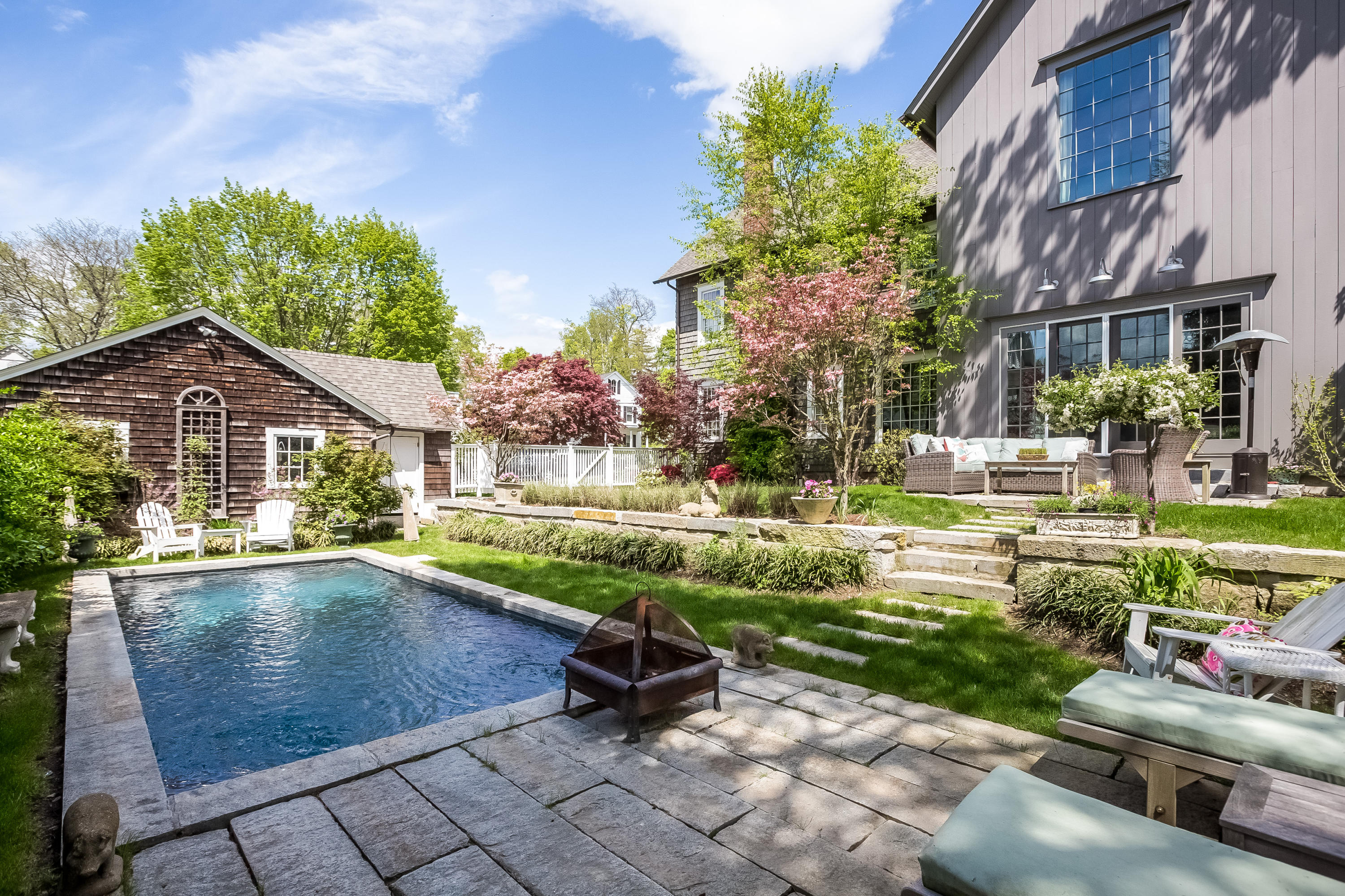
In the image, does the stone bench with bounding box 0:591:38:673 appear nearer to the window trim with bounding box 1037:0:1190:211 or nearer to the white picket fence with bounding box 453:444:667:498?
the white picket fence with bounding box 453:444:667:498

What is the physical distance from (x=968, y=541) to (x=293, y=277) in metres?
30.4

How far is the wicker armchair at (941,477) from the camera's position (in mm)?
9281

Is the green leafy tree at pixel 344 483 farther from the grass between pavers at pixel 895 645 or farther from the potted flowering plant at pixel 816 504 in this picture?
the potted flowering plant at pixel 816 504

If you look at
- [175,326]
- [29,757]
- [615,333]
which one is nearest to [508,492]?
[175,326]

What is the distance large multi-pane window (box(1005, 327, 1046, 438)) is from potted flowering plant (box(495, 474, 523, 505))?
9.03 metres

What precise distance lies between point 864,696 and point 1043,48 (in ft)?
38.3

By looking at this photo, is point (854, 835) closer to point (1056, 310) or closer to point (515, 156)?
point (1056, 310)

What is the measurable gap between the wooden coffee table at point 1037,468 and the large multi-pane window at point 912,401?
2.90m

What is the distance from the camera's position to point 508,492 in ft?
44.2

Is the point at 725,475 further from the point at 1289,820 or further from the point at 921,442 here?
the point at 1289,820

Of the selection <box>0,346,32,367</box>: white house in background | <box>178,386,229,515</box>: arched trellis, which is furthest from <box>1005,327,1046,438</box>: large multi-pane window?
<box>0,346,32,367</box>: white house in background

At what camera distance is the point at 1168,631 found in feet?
9.89

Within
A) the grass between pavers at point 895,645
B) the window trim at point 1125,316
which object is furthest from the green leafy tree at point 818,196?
the grass between pavers at point 895,645

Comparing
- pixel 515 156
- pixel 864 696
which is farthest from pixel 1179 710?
pixel 515 156
